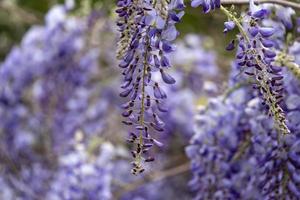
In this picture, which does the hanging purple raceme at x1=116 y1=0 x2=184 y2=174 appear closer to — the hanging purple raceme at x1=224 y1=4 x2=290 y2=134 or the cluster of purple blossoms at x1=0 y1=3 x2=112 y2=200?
the hanging purple raceme at x1=224 y1=4 x2=290 y2=134

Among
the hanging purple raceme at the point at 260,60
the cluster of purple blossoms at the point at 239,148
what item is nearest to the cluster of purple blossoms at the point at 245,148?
the cluster of purple blossoms at the point at 239,148

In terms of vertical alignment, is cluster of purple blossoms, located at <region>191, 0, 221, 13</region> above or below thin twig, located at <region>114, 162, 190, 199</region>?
below

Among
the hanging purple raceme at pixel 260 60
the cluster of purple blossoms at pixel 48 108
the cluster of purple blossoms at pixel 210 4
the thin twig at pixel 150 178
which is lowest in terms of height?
the hanging purple raceme at pixel 260 60

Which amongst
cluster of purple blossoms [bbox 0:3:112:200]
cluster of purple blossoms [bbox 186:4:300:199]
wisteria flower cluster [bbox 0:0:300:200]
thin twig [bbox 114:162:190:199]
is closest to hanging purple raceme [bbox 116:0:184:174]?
wisteria flower cluster [bbox 0:0:300:200]

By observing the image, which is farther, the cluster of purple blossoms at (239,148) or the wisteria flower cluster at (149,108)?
the cluster of purple blossoms at (239,148)

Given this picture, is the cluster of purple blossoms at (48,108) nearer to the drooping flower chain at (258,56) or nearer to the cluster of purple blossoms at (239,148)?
the cluster of purple blossoms at (239,148)

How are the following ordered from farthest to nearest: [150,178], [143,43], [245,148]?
[150,178] < [245,148] < [143,43]

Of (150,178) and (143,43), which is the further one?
(150,178)

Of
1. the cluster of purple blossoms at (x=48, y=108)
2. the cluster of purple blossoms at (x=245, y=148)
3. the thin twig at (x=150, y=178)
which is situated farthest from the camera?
the cluster of purple blossoms at (x=48, y=108)

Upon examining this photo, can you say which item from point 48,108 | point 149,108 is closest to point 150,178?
point 48,108

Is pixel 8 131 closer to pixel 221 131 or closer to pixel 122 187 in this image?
pixel 122 187

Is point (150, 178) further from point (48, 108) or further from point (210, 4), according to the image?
point (210, 4)
